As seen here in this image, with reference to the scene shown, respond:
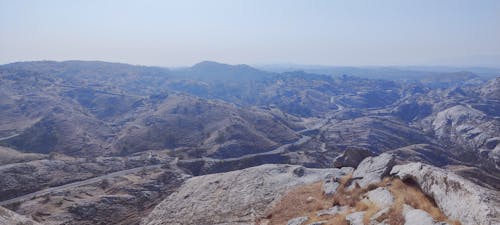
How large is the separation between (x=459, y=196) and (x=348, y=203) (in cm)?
1162

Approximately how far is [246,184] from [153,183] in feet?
148

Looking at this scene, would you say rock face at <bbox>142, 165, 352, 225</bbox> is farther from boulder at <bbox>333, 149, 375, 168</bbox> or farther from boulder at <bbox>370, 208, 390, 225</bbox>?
boulder at <bbox>370, 208, 390, 225</bbox>

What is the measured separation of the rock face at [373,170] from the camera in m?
37.7

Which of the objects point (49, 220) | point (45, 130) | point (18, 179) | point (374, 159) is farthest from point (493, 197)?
point (45, 130)

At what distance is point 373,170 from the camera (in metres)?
39.6

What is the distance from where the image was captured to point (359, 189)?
37062 millimetres

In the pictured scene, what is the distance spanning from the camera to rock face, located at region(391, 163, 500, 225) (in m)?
20.9

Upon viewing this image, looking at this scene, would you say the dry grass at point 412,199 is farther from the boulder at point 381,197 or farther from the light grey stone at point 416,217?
the light grey stone at point 416,217

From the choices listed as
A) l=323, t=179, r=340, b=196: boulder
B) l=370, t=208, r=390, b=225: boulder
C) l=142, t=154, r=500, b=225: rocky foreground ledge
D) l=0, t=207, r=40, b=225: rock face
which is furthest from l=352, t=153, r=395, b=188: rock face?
l=0, t=207, r=40, b=225: rock face

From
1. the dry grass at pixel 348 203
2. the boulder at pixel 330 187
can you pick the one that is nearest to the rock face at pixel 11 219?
the dry grass at pixel 348 203

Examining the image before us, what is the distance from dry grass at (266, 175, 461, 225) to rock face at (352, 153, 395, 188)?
0.97 metres

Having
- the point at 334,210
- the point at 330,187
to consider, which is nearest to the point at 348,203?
the point at 334,210

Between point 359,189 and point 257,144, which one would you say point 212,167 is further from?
point 359,189

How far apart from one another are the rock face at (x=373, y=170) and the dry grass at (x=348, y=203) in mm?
966
